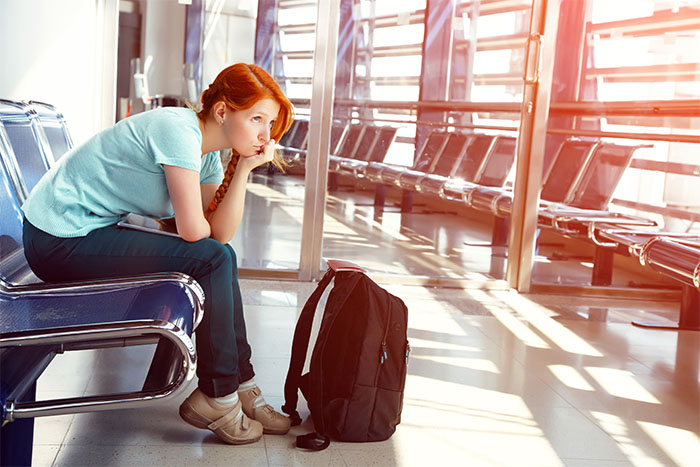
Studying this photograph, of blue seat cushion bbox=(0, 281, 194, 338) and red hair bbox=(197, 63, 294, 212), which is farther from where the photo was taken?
red hair bbox=(197, 63, 294, 212)

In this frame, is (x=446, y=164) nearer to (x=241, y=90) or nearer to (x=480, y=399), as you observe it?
(x=480, y=399)

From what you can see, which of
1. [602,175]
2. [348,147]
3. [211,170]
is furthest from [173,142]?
[602,175]

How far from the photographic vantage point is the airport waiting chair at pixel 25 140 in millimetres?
2256

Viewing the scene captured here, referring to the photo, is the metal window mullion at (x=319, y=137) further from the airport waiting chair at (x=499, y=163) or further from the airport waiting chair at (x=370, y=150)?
the airport waiting chair at (x=499, y=163)

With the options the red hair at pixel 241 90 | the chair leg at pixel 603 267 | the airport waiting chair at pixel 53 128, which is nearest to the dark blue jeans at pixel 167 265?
the red hair at pixel 241 90

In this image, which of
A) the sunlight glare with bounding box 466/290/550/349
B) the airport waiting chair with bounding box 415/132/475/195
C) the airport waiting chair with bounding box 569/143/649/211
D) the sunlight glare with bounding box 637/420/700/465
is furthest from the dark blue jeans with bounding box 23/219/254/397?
the airport waiting chair with bounding box 569/143/649/211

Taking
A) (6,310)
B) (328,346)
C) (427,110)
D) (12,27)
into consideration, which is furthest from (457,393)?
(12,27)

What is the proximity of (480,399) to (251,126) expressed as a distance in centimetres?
122

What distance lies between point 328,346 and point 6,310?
2.84 feet

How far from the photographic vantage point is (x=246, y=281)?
4.33 m

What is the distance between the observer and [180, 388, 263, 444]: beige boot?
2.11 meters

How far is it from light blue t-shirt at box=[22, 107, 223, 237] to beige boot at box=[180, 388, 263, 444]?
526 millimetres

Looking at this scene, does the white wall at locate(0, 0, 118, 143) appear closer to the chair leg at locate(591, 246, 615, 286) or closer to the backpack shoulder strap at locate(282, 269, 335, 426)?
the backpack shoulder strap at locate(282, 269, 335, 426)

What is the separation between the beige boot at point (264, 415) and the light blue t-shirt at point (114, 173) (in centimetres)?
61
